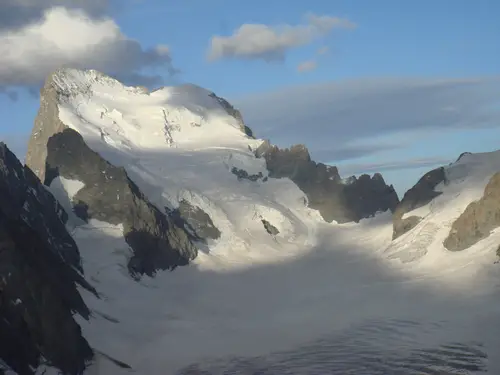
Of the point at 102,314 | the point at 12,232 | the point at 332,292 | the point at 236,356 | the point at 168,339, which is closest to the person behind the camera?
the point at 12,232

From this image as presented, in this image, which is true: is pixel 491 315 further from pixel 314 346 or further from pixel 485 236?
pixel 485 236

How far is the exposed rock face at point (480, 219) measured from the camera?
190000 mm

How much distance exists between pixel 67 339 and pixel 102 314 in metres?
46.4

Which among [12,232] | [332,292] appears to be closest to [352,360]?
[12,232]

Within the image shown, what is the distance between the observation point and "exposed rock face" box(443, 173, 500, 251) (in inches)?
7480

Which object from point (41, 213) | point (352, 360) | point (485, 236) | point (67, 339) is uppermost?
point (41, 213)

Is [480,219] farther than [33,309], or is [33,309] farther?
[480,219]

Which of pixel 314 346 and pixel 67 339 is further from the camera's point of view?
pixel 314 346

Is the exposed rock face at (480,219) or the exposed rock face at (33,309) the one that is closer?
the exposed rock face at (33,309)

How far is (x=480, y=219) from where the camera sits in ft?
630

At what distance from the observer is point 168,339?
128 m

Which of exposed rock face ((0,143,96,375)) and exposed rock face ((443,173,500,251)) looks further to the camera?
exposed rock face ((443,173,500,251))

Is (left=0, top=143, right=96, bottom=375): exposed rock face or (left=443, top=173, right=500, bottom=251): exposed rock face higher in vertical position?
(left=443, top=173, right=500, bottom=251): exposed rock face

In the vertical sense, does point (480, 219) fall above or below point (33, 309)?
above
